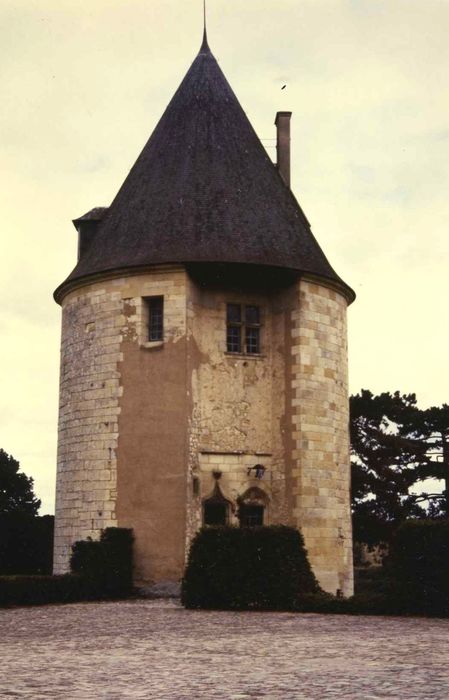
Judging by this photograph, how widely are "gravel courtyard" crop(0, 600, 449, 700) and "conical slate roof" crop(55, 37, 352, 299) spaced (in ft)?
34.0

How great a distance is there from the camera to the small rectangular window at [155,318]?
77.1 ft

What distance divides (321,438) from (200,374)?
3202 millimetres

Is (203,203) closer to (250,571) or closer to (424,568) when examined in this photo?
(250,571)

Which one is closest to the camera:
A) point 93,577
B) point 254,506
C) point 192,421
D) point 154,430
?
point 93,577

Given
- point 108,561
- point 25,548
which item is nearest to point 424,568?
point 108,561

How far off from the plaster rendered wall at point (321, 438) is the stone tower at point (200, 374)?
0.04 metres

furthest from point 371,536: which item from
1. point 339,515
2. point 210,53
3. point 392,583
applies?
point 392,583

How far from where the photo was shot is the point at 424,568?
1556cm

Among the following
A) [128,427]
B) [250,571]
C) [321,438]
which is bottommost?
[250,571]

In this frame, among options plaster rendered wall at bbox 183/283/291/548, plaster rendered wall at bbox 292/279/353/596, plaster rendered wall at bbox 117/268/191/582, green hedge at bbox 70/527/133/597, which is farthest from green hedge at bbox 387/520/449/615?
plaster rendered wall at bbox 183/283/291/548

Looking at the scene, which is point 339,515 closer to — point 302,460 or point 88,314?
point 302,460

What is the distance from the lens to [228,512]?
→ 2323 cm

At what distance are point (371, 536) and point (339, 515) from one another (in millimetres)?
12688

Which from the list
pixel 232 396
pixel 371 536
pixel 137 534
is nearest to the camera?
pixel 137 534
